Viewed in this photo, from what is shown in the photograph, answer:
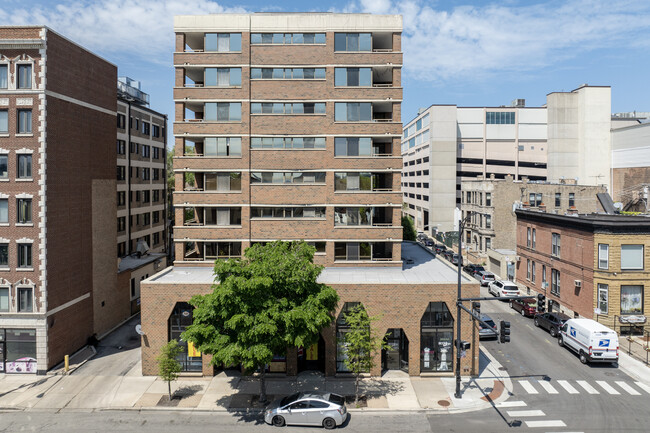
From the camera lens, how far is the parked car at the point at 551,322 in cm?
3566

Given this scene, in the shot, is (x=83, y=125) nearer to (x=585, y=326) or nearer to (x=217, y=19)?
(x=217, y=19)

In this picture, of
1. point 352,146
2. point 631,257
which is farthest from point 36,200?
point 631,257

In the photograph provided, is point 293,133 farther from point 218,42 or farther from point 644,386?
point 644,386

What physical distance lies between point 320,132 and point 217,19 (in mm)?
11633

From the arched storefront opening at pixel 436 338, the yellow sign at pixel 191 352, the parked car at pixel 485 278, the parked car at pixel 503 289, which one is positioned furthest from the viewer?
the parked car at pixel 485 278

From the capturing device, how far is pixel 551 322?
36469mm

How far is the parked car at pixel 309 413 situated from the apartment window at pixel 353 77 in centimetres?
2242

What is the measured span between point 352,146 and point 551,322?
22275 mm

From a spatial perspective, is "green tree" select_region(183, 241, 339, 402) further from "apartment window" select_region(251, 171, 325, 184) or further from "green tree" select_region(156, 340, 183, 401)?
"apartment window" select_region(251, 171, 325, 184)

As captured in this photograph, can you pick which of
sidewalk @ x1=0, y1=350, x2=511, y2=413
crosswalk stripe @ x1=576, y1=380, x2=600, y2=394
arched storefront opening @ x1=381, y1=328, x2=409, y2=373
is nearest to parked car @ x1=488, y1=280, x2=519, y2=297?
sidewalk @ x1=0, y1=350, x2=511, y2=413

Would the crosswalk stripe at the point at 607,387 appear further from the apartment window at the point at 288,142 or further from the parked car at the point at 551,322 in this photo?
the apartment window at the point at 288,142

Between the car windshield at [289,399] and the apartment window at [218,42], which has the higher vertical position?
the apartment window at [218,42]

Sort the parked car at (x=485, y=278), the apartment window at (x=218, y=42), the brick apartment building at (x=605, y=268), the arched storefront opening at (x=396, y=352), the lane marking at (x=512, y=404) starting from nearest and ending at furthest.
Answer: the lane marking at (x=512, y=404) < the arched storefront opening at (x=396, y=352) < the apartment window at (x=218, y=42) < the brick apartment building at (x=605, y=268) < the parked car at (x=485, y=278)

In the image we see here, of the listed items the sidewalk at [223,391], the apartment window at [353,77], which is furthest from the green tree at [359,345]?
the apartment window at [353,77]
